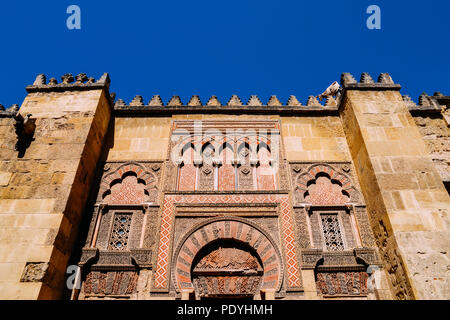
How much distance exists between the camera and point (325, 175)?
188 inches

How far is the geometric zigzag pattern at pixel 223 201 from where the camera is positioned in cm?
382

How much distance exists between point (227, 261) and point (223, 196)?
0.93 m

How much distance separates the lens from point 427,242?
3.54 meters

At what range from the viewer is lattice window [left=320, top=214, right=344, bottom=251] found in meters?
4.15

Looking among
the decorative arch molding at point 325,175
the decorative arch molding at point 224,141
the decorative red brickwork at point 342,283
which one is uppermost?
the decorative arch molding at point 224,141

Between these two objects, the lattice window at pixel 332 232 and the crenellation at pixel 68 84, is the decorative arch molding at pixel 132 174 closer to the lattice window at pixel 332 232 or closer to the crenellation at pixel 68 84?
the crenellation at pixel 68 84

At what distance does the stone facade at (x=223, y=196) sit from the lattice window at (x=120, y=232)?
0.01 m

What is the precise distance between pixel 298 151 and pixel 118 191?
291 cm

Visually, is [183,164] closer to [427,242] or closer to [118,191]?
[118,191]

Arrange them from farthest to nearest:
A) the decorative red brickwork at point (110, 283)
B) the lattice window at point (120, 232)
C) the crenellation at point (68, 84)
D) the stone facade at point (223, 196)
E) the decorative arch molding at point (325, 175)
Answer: the crenellation at point (68, 84) < the decorative arch molding at point (325, 175) < the lattice window at point (120, 232) < the decorative red brickwork at point (110, 283) < the stone facade at point (223, 196)

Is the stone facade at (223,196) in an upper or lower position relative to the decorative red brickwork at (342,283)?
upper

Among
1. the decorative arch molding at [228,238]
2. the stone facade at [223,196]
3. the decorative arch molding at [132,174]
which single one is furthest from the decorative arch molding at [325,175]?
the decorative arch molding at [132,174]

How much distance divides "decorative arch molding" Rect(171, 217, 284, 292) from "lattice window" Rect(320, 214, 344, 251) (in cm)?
76

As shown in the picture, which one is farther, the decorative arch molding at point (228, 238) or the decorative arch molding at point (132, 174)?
the decorative arch molding at point (132, 174)
